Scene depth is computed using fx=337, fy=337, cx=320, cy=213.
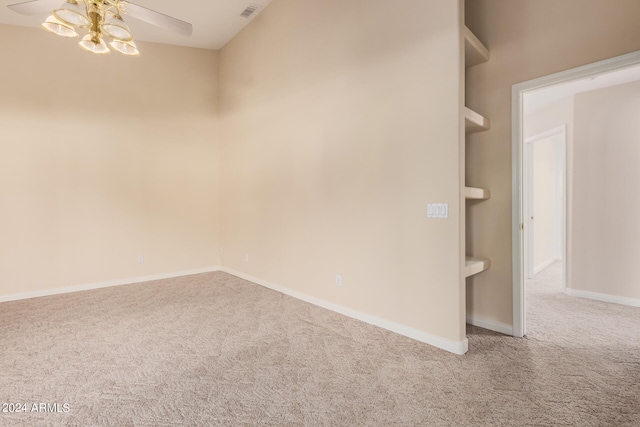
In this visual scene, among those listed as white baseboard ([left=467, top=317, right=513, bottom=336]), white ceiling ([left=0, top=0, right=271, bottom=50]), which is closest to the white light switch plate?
white baseboard ([left=467, top=317, right=513, bottom=336])

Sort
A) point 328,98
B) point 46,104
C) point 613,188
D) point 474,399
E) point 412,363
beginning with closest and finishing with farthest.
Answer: point 474,399 < point 412,363 < point 328,98 < point 613,188 < point 46,104

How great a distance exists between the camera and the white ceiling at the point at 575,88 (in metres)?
3.82

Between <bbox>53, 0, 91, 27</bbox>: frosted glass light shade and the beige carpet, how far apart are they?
251 cm

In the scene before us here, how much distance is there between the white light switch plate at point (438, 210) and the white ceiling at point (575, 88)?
176 centimetres

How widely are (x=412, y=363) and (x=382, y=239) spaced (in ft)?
3.72

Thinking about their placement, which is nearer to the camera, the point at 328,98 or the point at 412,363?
the point at 412,363

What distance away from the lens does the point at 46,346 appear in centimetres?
287

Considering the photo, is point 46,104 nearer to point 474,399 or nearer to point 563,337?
point 474,399

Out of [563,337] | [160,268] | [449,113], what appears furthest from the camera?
[160,268]

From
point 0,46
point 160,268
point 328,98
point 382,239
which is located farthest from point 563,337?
point 0,46

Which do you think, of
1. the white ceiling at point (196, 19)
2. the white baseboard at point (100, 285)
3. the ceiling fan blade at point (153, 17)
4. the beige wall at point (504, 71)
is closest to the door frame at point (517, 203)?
the beige wall at point (504, 71)

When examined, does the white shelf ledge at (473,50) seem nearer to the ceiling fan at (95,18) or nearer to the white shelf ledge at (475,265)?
the white shelf ledge at (475,265)

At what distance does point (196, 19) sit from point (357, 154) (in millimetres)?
3338

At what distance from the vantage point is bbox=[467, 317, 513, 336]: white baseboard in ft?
10.0
